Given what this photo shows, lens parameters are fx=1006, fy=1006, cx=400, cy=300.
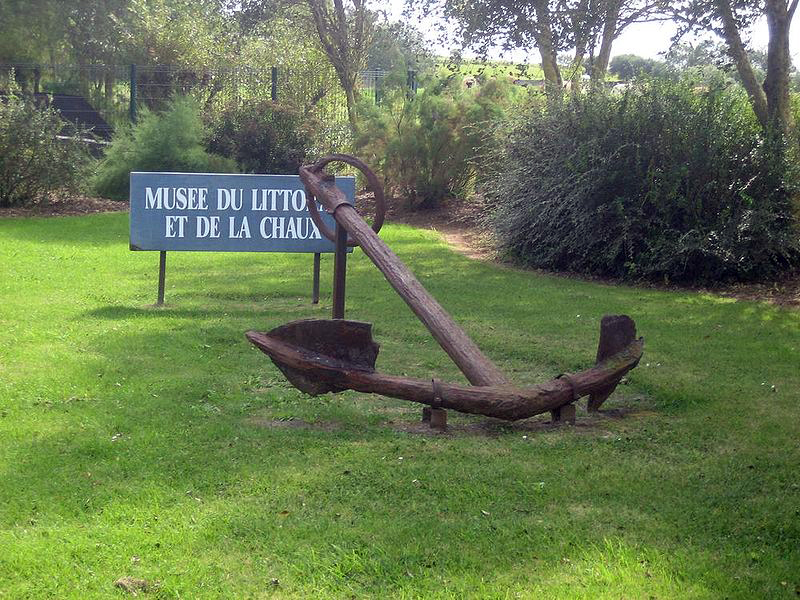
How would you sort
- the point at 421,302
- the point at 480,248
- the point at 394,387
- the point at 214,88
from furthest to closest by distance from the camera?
the point at 214,88, the point at 480,248, the point at 421,302, the point at 394,387

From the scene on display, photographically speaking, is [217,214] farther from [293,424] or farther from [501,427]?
[501,427]

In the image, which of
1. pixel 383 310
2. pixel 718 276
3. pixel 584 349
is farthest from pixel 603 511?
pixel 718 276

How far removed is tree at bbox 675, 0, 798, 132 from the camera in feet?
39.0

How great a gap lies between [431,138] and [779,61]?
6.77 metres

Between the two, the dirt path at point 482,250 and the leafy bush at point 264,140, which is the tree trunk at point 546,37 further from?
the leafy bush at point 264,140

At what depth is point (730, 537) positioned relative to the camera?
4.06 m

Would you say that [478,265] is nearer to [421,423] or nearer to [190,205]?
[190,205]

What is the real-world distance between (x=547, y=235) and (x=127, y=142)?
919 cm

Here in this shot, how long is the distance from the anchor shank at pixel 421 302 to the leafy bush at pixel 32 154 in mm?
11859

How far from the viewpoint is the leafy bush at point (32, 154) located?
17.0m

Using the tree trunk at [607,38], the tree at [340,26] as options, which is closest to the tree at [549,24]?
the tree trunk at [607,38]

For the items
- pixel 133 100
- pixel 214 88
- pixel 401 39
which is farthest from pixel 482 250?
pixel 401 39

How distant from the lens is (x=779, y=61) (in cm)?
1191

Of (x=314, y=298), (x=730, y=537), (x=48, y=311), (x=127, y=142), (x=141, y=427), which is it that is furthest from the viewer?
(x=127, y=142)
